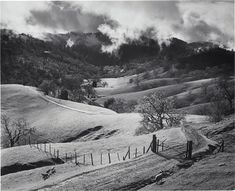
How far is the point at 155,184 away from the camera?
2900cm

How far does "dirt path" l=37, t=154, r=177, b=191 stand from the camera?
1234 inches

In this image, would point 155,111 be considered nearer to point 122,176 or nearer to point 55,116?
point 122,176

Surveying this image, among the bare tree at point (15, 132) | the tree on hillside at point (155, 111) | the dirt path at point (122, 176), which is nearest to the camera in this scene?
the dirt path at point (122, 176)

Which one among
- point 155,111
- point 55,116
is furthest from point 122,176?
point 55,116

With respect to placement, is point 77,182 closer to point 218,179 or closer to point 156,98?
point 218,179

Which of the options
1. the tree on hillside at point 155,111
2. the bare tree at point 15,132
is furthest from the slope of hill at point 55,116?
the tree on hillside at point 155,111

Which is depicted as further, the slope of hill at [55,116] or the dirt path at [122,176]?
the slope of hill at [55,116]

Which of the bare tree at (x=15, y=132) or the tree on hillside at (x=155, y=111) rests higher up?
the tree on hillside at (x=155, y=111)

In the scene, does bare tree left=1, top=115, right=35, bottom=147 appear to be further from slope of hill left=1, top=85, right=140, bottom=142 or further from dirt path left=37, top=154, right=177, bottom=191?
dirt path left=37, top=154, right=177, bottom=191

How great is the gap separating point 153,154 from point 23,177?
23.5 m

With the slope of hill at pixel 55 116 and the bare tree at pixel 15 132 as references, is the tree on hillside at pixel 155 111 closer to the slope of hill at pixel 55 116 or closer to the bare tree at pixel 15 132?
the slope of hill at pixel 55 116

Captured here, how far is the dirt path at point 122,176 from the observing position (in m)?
31.3

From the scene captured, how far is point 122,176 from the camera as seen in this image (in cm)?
3331

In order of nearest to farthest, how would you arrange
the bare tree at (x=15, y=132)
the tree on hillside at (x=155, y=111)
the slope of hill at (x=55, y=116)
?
1. the tree on hillside at (x=155, y=111)
2. the bare tree at (x=15, y=132)
3. the slope of hill at (x=55, y=116)
